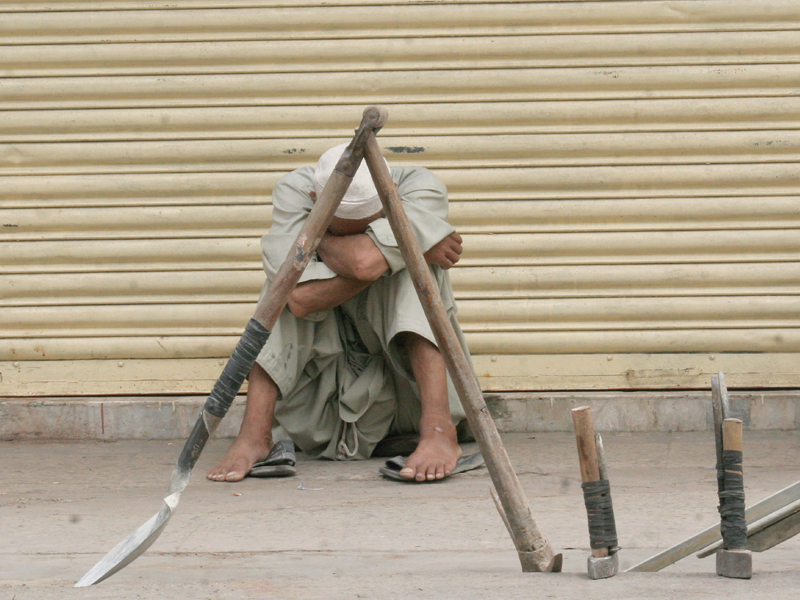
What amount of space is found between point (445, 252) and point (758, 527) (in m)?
1.64

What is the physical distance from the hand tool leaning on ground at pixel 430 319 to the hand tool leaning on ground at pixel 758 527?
237mm

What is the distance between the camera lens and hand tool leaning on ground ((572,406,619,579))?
189cm

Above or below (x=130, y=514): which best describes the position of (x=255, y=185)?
above

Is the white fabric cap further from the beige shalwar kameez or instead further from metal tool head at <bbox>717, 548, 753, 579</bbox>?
metal tool head at <bbox>717, 548, 753, 579</bbox>

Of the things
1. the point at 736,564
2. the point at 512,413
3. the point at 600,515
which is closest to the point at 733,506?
the point at 736,564

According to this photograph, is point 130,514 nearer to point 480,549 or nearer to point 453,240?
point 480,549

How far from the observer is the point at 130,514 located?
9.10 feet

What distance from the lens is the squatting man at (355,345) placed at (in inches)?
128

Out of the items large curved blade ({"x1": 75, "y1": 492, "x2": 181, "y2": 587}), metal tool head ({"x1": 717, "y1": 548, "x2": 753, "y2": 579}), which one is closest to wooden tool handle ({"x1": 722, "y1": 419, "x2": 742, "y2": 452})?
metal tool head ({"x1": 717, "y1": 548, "x2": 753, "y2": 579})

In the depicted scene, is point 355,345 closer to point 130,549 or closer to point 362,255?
point 362,255

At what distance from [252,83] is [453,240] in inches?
53.5

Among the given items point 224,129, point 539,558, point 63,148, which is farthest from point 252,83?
point 539,558

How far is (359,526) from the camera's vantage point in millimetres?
2590

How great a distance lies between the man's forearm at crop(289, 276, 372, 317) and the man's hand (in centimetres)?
25
